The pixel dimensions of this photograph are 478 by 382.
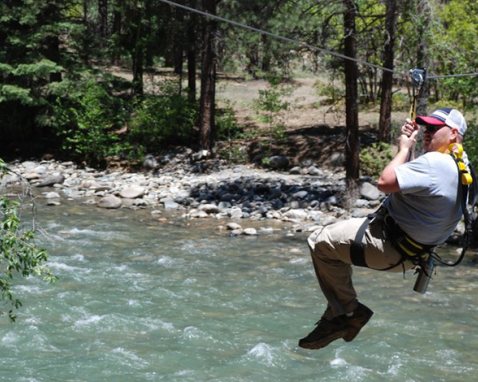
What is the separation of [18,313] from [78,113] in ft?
44.7

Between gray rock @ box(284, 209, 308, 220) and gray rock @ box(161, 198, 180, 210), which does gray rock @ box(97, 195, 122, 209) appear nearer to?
gray rock @ box(161, 198, 180, 210)

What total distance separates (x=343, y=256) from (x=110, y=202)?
1296cm

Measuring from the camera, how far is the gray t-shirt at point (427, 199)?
4.47 metres

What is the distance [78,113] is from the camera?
73.9 feet

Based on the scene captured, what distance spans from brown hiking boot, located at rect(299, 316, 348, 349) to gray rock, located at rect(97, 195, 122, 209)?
12.4 metres

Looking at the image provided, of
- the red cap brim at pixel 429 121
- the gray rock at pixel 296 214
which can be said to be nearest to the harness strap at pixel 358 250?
the red cap brim at pixel 429 121

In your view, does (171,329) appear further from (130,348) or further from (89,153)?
(89,153)

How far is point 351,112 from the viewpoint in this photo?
16016 mm

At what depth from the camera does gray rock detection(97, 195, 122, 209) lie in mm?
17359

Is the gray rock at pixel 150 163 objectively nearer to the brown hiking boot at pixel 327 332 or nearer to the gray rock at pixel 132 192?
the gray rock at pixel 132 192

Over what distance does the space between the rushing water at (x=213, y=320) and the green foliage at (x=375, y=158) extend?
5480 millimetres

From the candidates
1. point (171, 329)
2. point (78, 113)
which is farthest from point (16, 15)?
point (171, 329)

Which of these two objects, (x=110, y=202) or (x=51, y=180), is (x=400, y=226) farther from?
(x=51, y=180)

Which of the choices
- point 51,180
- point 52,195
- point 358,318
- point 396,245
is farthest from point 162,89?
point 396,245
